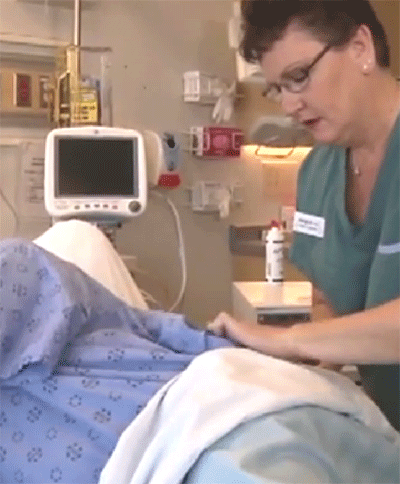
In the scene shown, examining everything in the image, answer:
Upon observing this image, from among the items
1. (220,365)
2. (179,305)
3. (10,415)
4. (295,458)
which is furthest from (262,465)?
(179,305)

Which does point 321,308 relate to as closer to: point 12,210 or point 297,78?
point 297,78

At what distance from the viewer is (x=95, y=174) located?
88.4 inches

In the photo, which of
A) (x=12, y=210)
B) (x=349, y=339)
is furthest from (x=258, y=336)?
(x=12, y=210)

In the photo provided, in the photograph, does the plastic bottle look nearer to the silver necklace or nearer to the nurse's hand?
the silver necklace

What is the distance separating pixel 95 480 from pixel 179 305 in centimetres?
197

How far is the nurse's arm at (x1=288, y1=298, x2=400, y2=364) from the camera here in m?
1.01

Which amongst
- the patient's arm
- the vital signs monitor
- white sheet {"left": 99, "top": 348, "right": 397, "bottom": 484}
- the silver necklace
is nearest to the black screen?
the vital signs monitor

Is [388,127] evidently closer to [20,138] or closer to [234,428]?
[234,428]

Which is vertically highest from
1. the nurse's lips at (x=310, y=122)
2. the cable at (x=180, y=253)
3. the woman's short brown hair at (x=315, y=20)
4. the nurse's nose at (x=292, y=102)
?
the woman's short brown hair at (x=315, y=20)

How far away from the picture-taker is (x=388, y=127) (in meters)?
1.30

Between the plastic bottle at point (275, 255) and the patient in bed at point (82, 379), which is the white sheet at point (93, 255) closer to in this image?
the patient in bed at point (82, 379)

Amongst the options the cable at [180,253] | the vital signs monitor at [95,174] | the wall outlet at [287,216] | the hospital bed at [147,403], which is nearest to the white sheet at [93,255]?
the hospital bed at [147,403]

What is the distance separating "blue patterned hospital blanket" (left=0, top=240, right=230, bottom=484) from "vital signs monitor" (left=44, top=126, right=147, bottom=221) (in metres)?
1.05

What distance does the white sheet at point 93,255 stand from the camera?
160 cm
